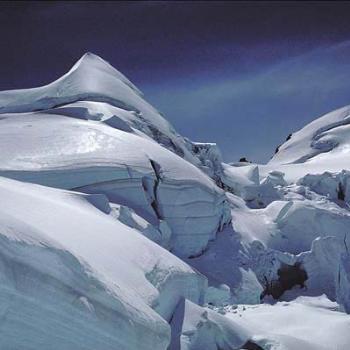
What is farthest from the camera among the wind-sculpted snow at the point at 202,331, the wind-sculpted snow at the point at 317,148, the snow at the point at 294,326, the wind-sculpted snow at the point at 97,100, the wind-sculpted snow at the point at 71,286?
the wind-sculpted snow at the point at 317,148

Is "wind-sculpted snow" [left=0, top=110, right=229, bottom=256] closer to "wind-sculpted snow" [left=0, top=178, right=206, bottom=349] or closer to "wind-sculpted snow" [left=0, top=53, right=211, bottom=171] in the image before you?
"wind-sculpted snow" [left=0, top=53, right=211, bottom=171]

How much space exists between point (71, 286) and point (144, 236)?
3.82 meters

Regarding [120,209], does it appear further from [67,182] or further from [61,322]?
[61,322]

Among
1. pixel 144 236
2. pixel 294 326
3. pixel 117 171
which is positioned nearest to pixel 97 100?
pixel 117 171

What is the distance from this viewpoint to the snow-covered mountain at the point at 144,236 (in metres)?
4.71

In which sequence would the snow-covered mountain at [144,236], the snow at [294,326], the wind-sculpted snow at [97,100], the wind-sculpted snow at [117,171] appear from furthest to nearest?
the wind-sculpted snow at [97,100]
the wind-sculpted snow at [117,171]
the snow at [294,326]
the snow-covered mountain at [144,236]

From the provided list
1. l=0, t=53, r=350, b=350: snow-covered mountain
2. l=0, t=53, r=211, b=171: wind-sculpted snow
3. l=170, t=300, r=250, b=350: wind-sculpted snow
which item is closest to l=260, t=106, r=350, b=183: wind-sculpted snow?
l=0, t=53, r=350, b=350: snow-covered mountain

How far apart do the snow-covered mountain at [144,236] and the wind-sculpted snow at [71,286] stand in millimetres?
14

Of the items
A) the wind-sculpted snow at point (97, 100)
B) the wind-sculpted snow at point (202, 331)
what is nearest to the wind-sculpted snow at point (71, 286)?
the wind-sculpted snow at point (202, 331)

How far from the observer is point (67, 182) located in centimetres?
1066

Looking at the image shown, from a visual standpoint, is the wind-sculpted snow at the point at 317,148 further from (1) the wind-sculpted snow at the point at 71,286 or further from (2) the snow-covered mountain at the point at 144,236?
(1) the wind-sculpted snow at the point at 71,286

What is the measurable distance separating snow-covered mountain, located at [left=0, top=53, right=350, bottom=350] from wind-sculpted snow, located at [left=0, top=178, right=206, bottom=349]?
0.01 metres

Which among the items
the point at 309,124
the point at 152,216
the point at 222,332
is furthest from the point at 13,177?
the point at 309,124

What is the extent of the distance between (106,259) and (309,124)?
1136 inches
